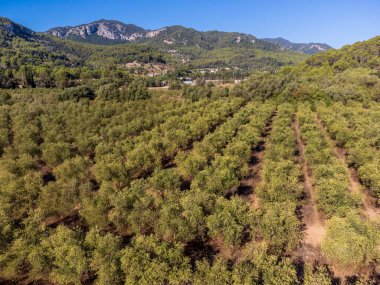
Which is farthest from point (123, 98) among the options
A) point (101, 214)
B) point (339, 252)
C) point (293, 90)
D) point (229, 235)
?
point (339, 252)

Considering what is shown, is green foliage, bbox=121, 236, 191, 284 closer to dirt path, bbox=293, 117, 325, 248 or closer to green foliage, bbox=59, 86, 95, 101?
dirt path, bbox=293, 117, 325, 248

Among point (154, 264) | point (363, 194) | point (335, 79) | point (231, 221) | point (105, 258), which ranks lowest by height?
point (363, 194)

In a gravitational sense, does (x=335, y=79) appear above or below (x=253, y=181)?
above

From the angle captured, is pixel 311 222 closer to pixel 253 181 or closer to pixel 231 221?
pixel 253 181

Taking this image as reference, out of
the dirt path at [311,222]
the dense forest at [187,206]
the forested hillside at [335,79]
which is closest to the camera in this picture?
the dense forest at [187,206]

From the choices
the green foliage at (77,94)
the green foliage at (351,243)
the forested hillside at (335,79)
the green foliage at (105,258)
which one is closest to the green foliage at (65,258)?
the green foliage at (105,258)

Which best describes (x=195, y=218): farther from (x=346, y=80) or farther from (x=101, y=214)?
(x=346, y=80)

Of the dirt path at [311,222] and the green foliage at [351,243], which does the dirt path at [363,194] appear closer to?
the dirt path at [311,222]

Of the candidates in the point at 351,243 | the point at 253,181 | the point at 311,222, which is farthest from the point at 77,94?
the point at 351,243

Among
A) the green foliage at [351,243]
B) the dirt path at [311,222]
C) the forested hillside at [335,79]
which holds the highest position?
the forested hillside at [335,79]

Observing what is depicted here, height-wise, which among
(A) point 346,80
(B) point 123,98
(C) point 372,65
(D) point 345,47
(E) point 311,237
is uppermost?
(D) point 345,47

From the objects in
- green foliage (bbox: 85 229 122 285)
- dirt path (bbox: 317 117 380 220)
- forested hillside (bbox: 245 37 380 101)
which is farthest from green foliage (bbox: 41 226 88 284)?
forested hillside (bbox: 245 37 380 101)
